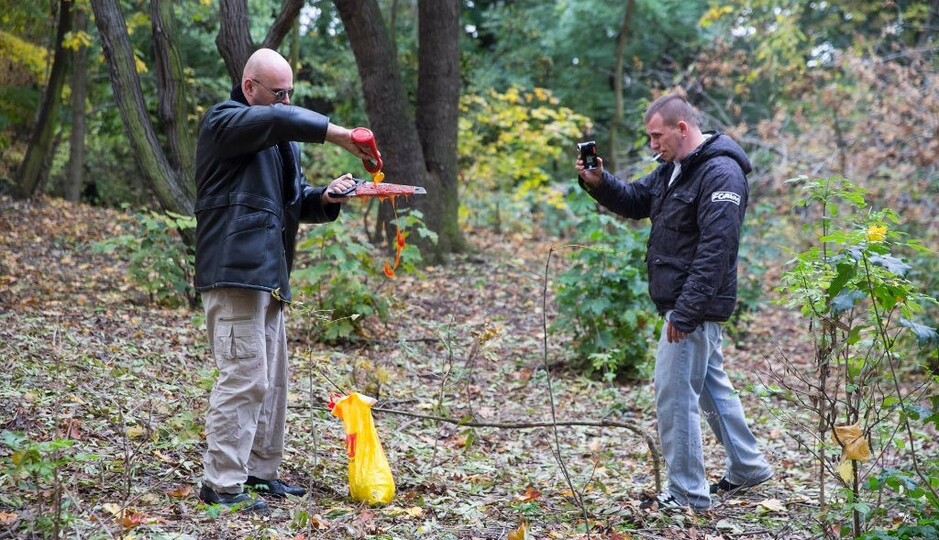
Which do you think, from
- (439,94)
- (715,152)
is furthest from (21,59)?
(715,152)

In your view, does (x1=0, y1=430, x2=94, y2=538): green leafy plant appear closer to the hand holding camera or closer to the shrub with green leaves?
the hand holding camera

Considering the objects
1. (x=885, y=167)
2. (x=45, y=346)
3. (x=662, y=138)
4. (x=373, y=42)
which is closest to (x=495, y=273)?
(x=373, y=42)

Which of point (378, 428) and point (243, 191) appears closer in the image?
point (243, 191)

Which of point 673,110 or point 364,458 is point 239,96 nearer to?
point 364,458

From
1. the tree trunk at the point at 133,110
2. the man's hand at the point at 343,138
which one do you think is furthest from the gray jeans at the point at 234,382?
the tree trunk at the point at 133,110

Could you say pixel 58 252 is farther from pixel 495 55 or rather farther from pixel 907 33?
pixel 907 33

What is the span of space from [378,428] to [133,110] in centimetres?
395

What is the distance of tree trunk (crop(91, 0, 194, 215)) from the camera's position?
23.9 feet

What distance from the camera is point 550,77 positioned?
17.8 m

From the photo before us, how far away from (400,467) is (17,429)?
1825 millimetres

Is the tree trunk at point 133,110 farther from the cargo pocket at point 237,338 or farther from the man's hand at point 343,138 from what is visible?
the man's hand at point 343,138

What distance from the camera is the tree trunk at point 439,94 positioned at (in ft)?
34.8

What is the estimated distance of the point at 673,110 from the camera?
4.08 meters

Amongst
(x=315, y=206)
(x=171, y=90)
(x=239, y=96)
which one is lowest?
(x=315, y=206)
